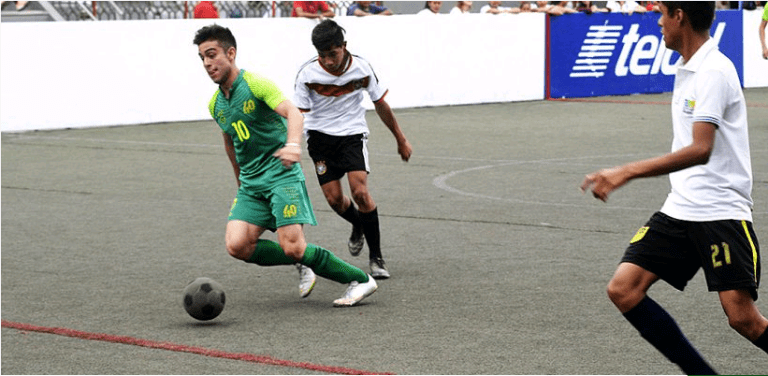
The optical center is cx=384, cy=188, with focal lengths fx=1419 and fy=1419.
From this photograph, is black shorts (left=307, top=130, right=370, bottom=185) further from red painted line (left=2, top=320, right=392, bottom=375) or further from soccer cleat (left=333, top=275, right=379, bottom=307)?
red painted line (left=2, top=320, right=392, bottom=375)

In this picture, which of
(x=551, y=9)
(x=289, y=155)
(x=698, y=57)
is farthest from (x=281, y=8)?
(x=698, y=57)

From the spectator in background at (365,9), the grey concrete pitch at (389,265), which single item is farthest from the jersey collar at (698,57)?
the spectator in background at (365,9)

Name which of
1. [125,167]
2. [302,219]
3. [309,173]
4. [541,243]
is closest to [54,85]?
[125,167]

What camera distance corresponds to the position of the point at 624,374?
643 centimetres

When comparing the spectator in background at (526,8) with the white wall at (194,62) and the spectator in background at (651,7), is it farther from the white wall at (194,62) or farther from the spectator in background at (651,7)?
the spectator in background at (651,7)

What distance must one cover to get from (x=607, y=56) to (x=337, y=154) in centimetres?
1697

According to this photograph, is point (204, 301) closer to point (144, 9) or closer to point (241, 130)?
point (241, 130)

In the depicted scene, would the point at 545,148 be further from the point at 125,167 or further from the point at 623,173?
the point at 623,173

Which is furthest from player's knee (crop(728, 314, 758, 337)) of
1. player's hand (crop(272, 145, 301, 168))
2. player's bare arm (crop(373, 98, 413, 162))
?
player's bare arm (crop(373, 98, 413, 162))

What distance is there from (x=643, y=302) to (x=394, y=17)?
1748 cm

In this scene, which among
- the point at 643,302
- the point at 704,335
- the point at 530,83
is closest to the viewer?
the point at 643,302

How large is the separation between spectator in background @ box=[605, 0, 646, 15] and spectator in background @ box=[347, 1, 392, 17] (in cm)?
466

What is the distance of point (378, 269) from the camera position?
9.18 metres

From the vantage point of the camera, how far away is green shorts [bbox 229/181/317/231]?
8.02 meters
